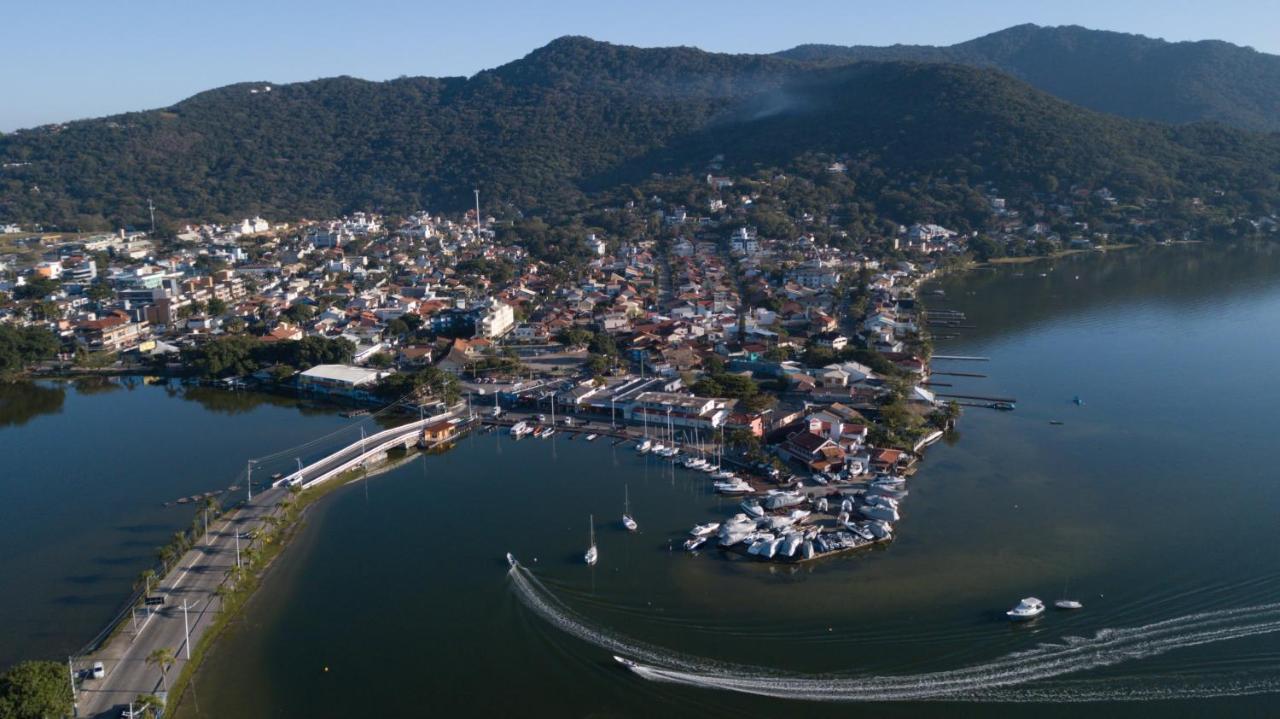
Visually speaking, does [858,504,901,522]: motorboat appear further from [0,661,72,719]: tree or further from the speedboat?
[0,661,72,719]: tree

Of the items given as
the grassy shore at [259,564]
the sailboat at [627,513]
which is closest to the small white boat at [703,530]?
the sailboat at [627,513]

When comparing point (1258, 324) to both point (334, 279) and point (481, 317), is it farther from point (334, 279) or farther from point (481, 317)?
point (334, 279)

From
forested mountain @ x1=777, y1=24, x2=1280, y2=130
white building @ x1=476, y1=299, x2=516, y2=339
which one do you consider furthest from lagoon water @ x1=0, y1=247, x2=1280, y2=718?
forested mountain @ x1=777, y1=24, x2=1280, y2=130

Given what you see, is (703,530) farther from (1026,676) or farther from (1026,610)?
(1026,676)

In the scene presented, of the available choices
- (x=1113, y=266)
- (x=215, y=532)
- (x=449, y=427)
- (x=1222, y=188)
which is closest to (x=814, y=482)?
(x=449, y=427)

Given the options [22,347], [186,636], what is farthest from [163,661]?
[22,347]

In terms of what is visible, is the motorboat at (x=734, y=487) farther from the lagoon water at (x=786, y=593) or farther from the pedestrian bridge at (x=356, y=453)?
the pedestrian bridge at (x=356, y=453)
